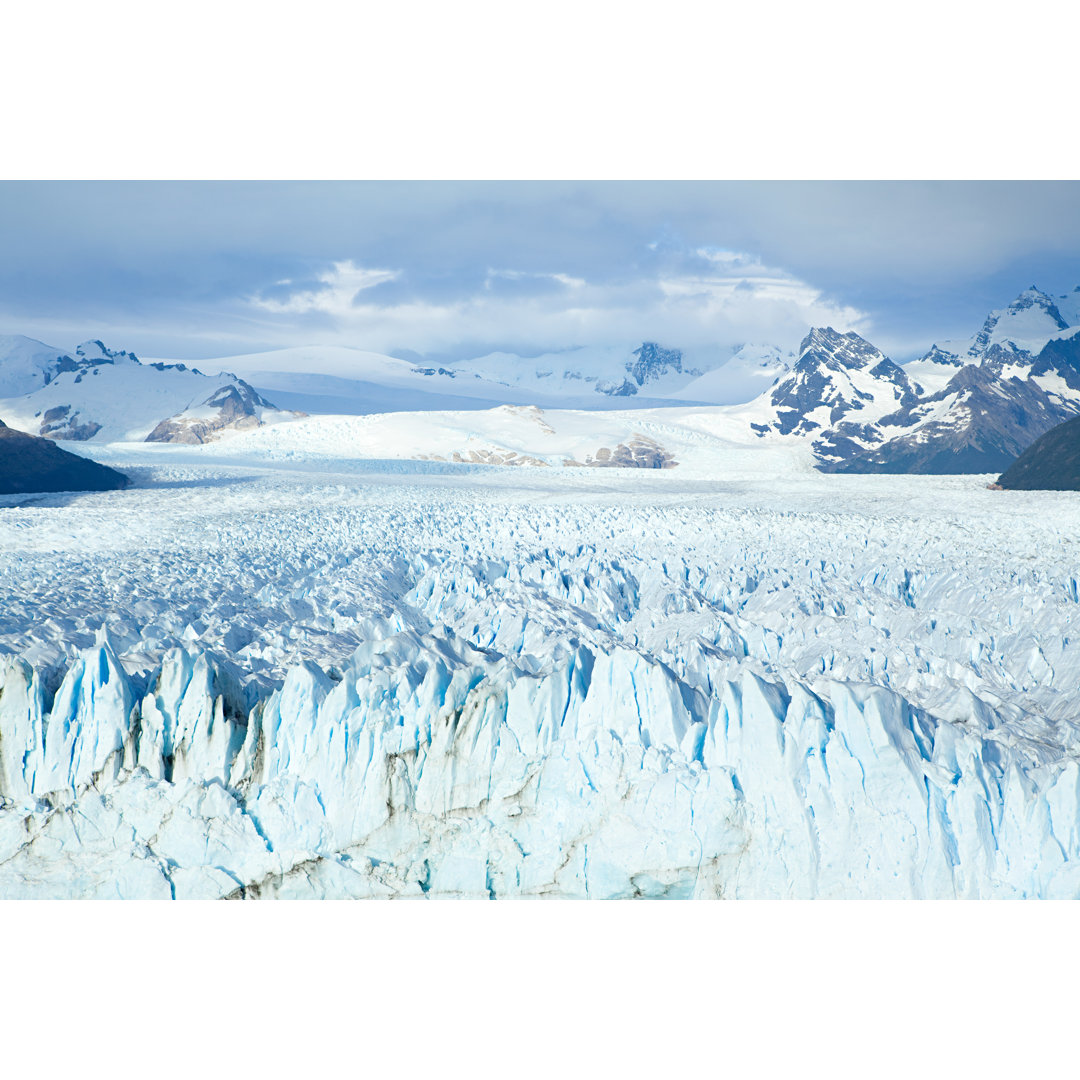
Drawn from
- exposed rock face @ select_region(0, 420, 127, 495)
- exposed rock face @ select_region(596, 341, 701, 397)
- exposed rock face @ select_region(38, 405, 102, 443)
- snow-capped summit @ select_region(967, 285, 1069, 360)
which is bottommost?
exposed rock face @ select_region(0, 420, 127, 495)

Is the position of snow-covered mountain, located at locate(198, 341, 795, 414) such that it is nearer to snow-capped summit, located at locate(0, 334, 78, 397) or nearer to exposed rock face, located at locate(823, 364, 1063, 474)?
snow-capped summit, located at locate(0, 334, 78, 397)

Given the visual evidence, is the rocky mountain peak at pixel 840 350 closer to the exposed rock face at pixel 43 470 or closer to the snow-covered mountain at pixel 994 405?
the snow-covered mountain at pixel 994 405

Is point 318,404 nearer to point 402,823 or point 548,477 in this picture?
point 548,477

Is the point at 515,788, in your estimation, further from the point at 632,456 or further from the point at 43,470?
the point at 632,456

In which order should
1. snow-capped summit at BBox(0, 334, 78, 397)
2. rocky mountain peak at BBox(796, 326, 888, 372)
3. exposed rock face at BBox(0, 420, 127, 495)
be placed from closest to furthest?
exposed rock face at BBox(0, 420, 127, 495) < snow-capped summit at BBox(0, 334, 78, 397) < rocky mountain peak at BBox(796, 326, 888, 372)

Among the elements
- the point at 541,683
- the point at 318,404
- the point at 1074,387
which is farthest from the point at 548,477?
the point at 1074,387

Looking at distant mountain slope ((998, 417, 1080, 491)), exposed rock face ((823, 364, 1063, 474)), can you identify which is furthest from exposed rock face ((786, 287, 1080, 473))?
distant mountain slope ((998, 417, 1080, 491))
